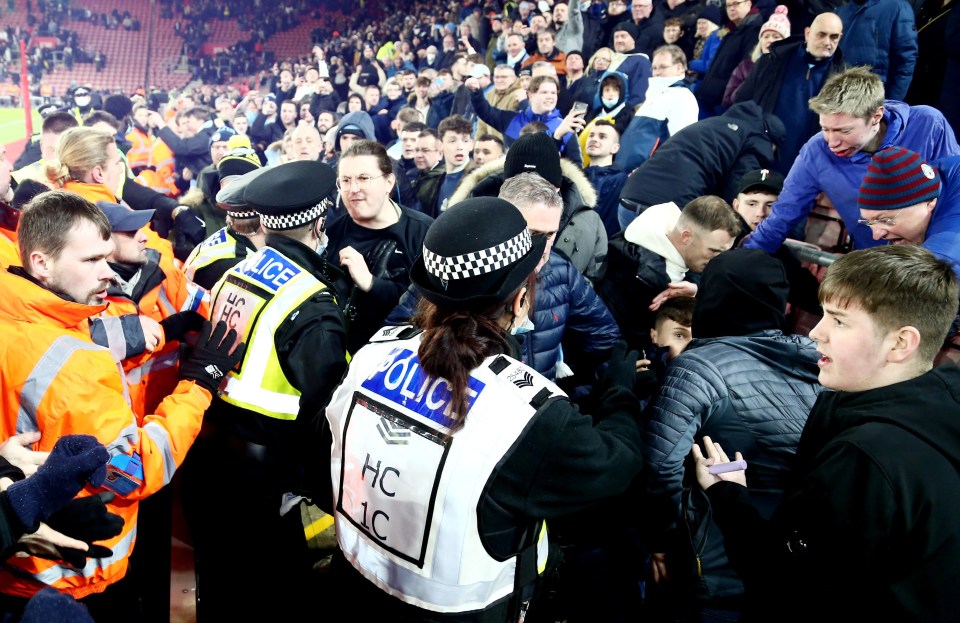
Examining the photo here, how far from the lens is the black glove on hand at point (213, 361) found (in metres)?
2.32

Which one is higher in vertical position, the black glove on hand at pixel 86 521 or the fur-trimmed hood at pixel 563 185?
the fur-trimmed hood at pixel 563 185

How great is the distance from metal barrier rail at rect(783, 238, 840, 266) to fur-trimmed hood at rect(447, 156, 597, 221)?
1243 mm

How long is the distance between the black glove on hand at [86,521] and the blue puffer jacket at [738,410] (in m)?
1.65

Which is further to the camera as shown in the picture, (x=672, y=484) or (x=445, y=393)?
(x=672, y=484)

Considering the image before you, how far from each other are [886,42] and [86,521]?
5.31m

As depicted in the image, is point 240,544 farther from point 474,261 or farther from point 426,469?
point 474,261

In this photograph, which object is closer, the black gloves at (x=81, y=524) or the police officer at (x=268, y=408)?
the black gloves at (x=81, y=524)

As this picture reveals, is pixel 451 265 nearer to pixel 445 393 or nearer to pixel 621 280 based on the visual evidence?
pixel 445 393

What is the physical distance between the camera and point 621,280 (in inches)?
137

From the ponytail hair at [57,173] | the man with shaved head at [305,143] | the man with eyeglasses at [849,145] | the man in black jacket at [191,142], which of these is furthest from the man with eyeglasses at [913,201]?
the man in black jacket at [191,142]

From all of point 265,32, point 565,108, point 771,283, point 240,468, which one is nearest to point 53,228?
point 240,468

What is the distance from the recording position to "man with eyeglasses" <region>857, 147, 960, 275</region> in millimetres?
2383

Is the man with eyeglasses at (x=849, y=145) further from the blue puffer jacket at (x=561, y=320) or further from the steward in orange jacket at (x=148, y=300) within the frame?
the steward in orange jacket at (x=148, y=300)

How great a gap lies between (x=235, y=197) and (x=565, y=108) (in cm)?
493
